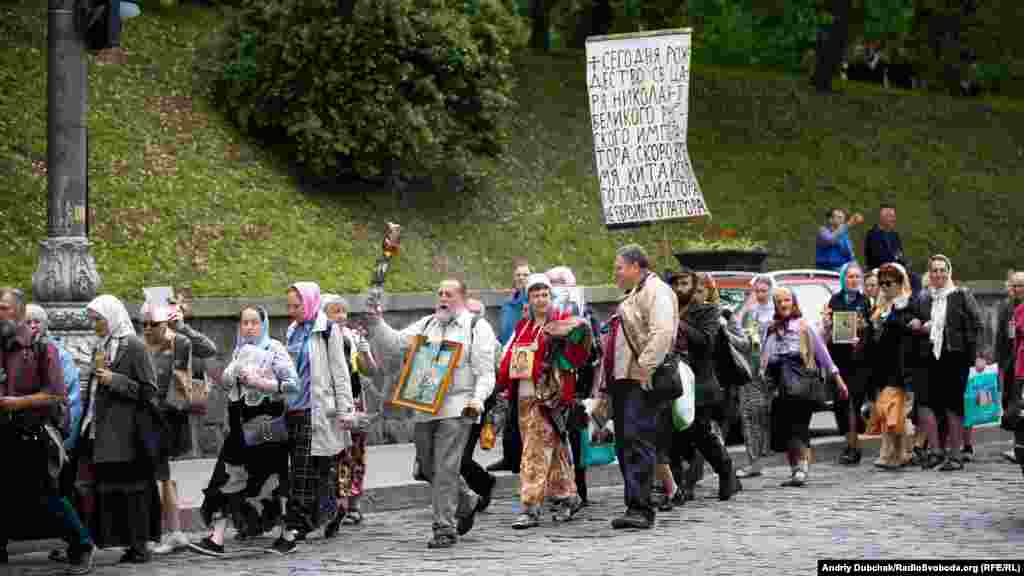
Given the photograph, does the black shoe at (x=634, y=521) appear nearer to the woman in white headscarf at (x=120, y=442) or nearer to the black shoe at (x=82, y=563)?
the woman in white headscarf at (x=120, y=442)

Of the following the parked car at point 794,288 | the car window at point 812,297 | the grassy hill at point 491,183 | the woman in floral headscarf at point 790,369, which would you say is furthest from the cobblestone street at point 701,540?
the grassy hill at point 491,183

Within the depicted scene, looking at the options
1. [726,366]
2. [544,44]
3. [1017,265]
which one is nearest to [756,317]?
[726,366]

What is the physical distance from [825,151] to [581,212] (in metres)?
7.65

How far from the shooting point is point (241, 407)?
11.9 metres

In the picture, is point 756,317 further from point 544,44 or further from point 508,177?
point 544,44

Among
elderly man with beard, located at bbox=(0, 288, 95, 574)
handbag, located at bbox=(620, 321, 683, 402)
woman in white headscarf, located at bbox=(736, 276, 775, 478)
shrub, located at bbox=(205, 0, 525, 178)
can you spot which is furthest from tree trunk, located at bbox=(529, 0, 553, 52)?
elderly man with beard, located at bbox=(0, 288, 95, 574)

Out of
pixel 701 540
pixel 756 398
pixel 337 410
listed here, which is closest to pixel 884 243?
pixel 756 398

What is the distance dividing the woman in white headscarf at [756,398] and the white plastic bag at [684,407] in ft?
6.53

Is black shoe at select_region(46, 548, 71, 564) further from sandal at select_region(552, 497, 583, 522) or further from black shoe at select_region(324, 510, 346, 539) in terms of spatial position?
sandal at select_region(552, 497, 583, 522)

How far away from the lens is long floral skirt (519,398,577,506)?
12.9 meters

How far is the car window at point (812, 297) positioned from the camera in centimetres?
1897

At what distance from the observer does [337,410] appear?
39.8 feet

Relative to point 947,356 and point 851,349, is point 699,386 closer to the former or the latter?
point 947,356

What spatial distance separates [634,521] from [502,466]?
352 centimetres
